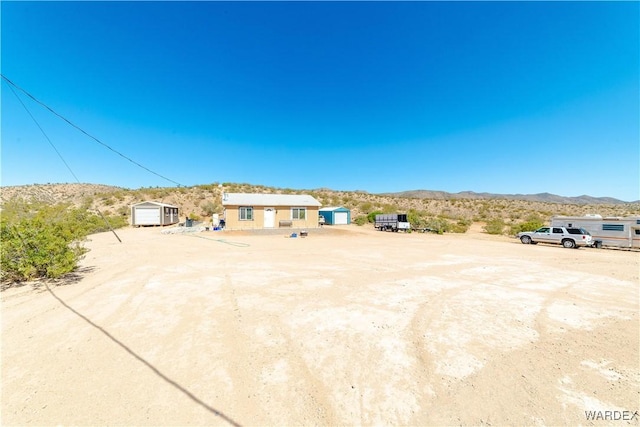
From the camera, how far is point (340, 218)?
3588 cm

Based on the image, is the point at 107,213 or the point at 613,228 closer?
the point at 613,228

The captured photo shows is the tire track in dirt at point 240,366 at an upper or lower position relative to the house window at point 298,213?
lower

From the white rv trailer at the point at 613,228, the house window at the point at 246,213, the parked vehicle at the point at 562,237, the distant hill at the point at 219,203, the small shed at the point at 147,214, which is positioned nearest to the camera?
the white rv trailer at the point at 613,228

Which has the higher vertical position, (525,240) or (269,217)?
(269,217)

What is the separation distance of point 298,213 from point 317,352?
24.2 meters

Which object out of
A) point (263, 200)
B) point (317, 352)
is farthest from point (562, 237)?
point (263, 200)

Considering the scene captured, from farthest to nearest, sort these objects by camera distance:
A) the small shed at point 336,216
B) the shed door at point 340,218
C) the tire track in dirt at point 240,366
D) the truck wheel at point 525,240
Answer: the shed door at point 340,218 → the small shed at point 336,216 → the truck wheel at point 525,240 → the tire track in dirt at point 240,366

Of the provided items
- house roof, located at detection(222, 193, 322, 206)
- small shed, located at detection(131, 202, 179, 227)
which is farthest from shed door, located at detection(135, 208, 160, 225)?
house roof, located at detection(222, 193, 322, 206)

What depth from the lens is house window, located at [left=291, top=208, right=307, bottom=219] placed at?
90.9 feet

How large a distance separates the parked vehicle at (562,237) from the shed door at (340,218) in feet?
67.7

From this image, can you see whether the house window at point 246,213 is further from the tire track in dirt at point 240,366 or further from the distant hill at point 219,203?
the tire track in dirt at point 240,366

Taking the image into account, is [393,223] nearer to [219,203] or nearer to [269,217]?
[269,217]

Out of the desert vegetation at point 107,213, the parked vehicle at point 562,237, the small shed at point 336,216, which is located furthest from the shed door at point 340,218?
the parked vehicle at point 562,237

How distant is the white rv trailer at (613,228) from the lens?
1612 cm
